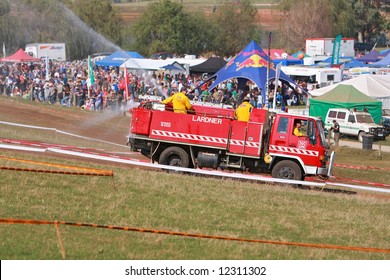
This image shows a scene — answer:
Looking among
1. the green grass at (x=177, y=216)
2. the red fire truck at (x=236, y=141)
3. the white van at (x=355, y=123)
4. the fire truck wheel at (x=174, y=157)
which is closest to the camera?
the green grass at (x=177, y=216)

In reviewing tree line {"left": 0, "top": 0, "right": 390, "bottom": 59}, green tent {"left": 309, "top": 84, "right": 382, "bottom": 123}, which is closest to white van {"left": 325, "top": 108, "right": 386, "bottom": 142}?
green tent {"left": 309, "top": 84, "right": 382, "bottom": 123}

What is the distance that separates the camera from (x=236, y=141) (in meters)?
20.2

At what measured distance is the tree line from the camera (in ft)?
256

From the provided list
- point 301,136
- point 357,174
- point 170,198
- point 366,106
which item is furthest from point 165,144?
point 366,106

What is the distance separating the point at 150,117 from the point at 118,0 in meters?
147

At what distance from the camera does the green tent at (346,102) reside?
39438mm

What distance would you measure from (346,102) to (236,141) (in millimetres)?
20392

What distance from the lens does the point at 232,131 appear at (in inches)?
795

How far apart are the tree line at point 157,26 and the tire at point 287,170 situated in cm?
5784

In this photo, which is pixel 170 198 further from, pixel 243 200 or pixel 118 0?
pixel 118 0

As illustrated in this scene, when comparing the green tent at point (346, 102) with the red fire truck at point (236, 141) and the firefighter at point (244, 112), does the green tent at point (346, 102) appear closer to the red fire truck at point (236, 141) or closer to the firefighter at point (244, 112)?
the red fire truck at point (236, 141)

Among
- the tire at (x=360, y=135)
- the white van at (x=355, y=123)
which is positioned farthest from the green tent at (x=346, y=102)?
the tire at (x=360, y=135)

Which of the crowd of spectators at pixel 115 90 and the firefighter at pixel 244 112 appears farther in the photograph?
the crowd of spectators at pixel 115 90

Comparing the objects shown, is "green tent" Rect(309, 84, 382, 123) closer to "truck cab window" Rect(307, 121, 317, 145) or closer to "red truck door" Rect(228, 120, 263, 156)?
"truck cab window" Rect(307, 121, 317, 145)
